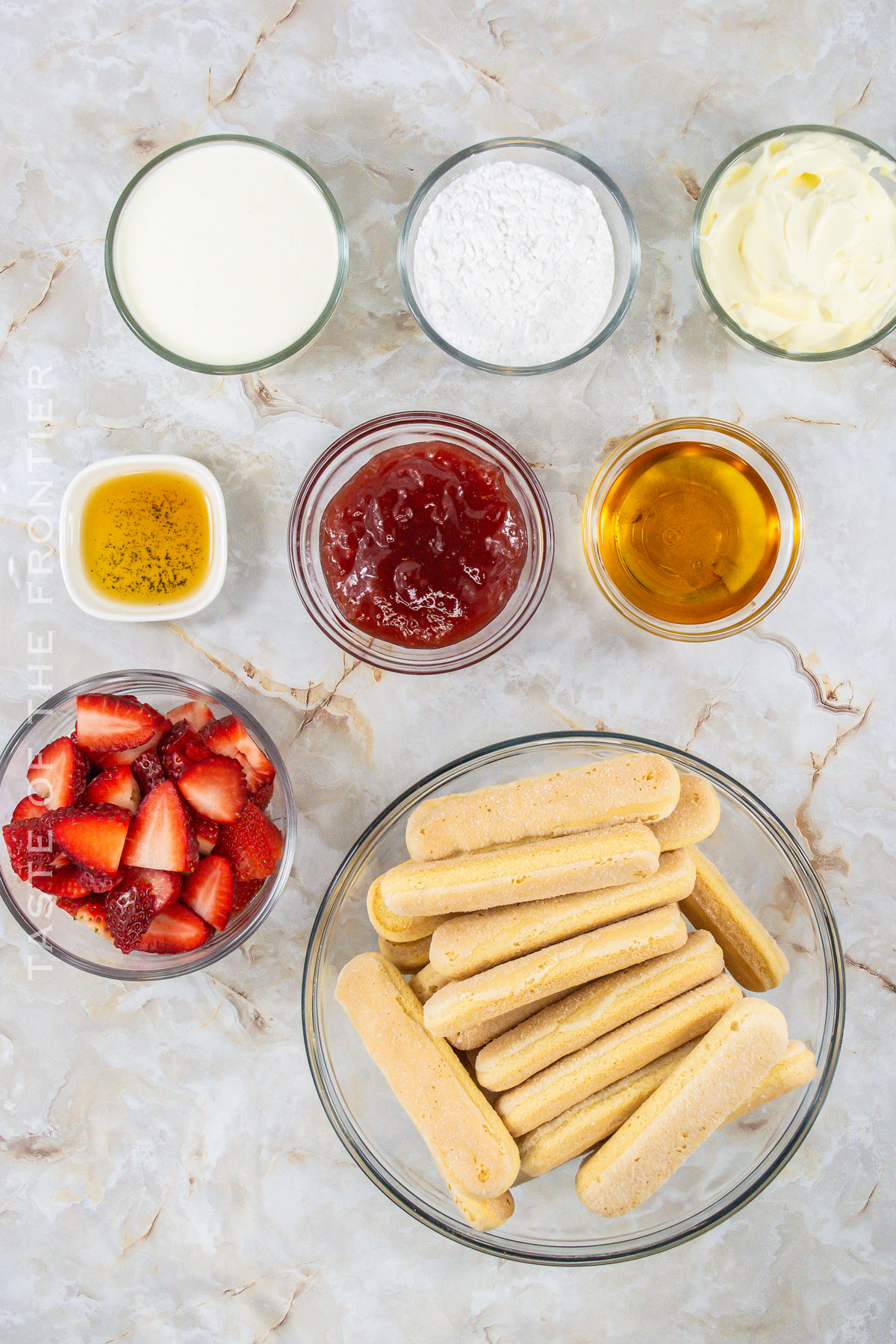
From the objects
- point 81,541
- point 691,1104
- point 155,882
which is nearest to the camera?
point 691,1104

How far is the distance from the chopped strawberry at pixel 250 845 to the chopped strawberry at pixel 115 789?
203 mm

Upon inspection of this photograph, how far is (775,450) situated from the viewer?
2.08 metres

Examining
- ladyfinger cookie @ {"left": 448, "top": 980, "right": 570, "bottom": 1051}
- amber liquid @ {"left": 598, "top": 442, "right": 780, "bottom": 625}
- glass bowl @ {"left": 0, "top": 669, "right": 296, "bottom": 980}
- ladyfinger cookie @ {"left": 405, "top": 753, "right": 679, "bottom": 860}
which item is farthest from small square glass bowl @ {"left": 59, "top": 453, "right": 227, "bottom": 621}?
ladyfinger cookie @ {"left": 448, "top": 980, "right": 570, "bottom": 1051}

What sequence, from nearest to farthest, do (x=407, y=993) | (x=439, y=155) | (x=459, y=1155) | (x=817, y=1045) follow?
(x=459, y=1155) → (x=407, y=993) → (x=817, y=1045) → (x=439, y=155)

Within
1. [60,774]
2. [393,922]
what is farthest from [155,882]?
[393,922]

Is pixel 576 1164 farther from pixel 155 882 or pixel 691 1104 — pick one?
pixel 155 882

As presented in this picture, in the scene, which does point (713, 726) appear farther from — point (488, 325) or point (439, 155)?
point (439, 155)

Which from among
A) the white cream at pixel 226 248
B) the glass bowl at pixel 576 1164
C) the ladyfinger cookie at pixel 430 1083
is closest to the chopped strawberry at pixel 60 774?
the glass bowl at pixel 576 1164

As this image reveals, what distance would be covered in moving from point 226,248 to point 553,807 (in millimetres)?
1425

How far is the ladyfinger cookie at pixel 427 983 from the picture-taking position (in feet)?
5.62

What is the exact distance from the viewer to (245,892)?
6.21ft

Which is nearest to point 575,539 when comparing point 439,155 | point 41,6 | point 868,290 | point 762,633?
point 762,633

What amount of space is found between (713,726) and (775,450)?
68 cm

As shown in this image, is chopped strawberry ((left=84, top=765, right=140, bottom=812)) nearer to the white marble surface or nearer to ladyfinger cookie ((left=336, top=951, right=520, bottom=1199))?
the white marble surface
